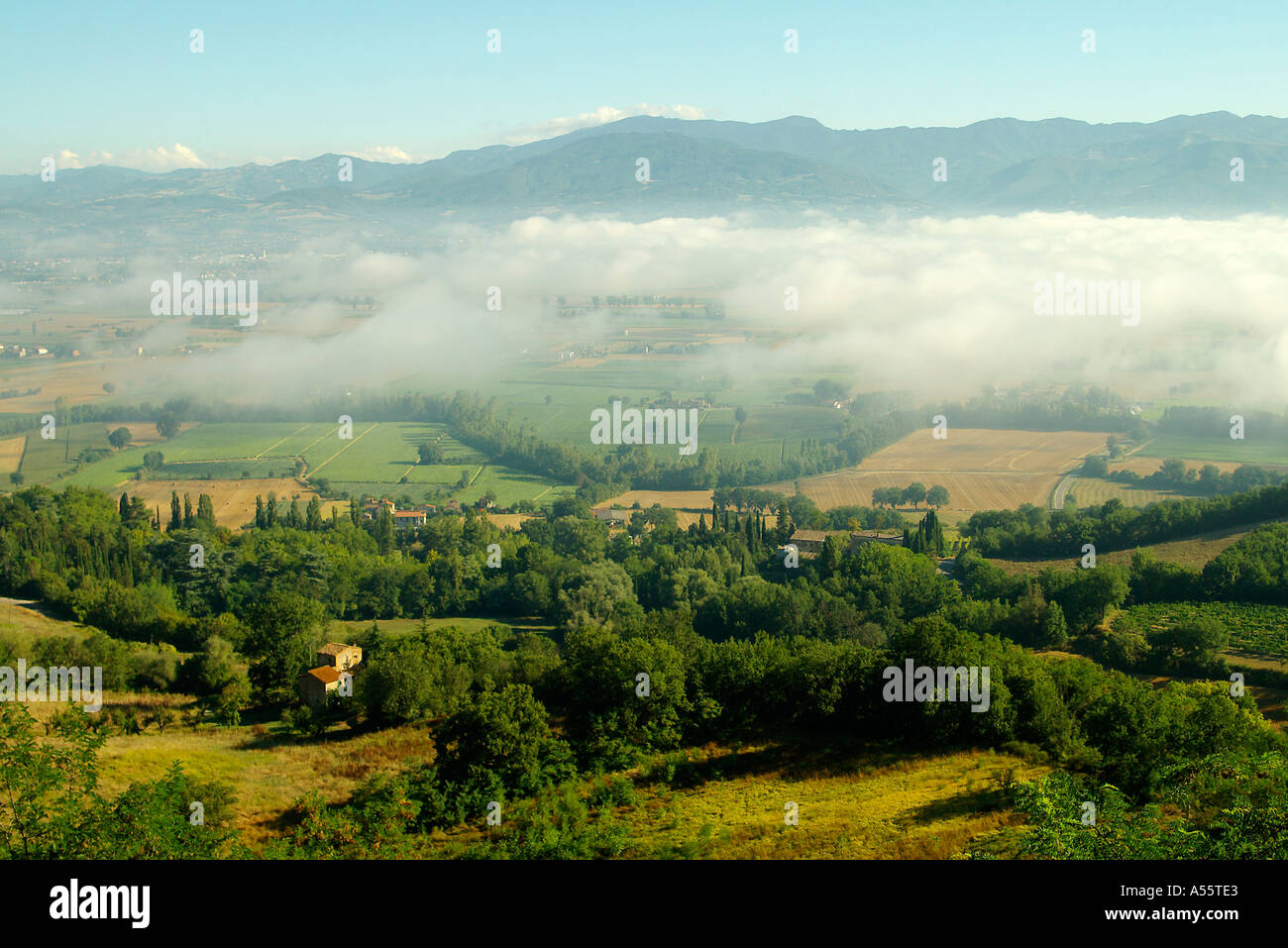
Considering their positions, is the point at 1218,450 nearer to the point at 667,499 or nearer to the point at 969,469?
the point at 969,469

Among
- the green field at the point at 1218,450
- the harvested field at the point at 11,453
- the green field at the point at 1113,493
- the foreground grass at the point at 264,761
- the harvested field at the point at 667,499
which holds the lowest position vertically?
the harvested field at the point at 667,499

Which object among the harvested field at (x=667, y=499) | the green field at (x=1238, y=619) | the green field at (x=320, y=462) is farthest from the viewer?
the green field at (x=320, y=462)

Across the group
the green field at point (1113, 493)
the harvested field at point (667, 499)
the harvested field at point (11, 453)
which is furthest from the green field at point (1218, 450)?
the harvested field at point (11, 453)

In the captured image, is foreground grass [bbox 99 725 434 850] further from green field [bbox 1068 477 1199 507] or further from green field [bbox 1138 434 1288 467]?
green field [bbox 1138 434 1288 467]

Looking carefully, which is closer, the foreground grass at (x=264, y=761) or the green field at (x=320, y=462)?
the foreground grass at (x=264, y=761)

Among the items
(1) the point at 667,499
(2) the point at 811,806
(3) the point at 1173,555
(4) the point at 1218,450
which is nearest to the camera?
(2) the point at 811,806

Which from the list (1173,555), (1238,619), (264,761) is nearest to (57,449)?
(264,761)

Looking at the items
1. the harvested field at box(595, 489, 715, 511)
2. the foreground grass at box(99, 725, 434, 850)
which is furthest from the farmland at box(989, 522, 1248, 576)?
the foreground grass at box(99, 725, 434, 850)

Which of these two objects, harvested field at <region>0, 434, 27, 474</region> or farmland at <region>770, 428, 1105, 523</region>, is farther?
harvested field at <region>0, 434, 27, 474</region>

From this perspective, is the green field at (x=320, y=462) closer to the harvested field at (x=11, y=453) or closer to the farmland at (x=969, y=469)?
the harvested field at (x=11, y=453)

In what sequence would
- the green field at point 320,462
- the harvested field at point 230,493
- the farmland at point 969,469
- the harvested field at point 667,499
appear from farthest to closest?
the green field at point 320,462 < the harvested field at point 667,499 < the farmland at point 969,469 < the harvested field at point 230,493

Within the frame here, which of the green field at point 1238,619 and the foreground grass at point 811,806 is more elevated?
the foreground grass at point 811,806
